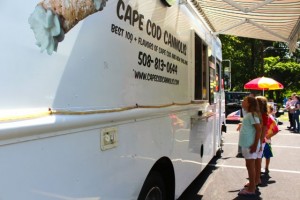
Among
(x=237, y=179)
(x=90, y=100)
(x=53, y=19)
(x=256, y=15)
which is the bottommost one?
(x=237, y=179)

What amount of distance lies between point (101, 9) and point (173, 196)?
2427mm

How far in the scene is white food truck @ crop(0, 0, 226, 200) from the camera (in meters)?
1.76

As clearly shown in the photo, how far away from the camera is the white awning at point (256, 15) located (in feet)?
22.2

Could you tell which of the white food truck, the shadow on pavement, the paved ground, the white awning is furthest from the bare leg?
the white awning

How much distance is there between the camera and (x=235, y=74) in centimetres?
3916

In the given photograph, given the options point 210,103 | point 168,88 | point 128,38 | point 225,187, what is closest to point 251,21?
point 210,103

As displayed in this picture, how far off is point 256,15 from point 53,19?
21.4ft

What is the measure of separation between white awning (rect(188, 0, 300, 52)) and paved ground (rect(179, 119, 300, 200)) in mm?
2779

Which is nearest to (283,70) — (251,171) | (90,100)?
(251,171)

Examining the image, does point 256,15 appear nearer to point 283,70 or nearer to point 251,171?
point 251,171

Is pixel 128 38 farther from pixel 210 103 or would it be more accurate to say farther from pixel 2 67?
pixel 210 103

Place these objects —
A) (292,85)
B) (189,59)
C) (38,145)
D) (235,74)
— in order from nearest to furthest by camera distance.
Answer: (38,145) → (189,59) → (235,74) → (292,85)

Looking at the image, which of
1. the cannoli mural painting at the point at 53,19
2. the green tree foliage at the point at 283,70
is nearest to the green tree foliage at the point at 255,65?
the green tree foliage at the point at 283,70

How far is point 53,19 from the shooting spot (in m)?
2.00
